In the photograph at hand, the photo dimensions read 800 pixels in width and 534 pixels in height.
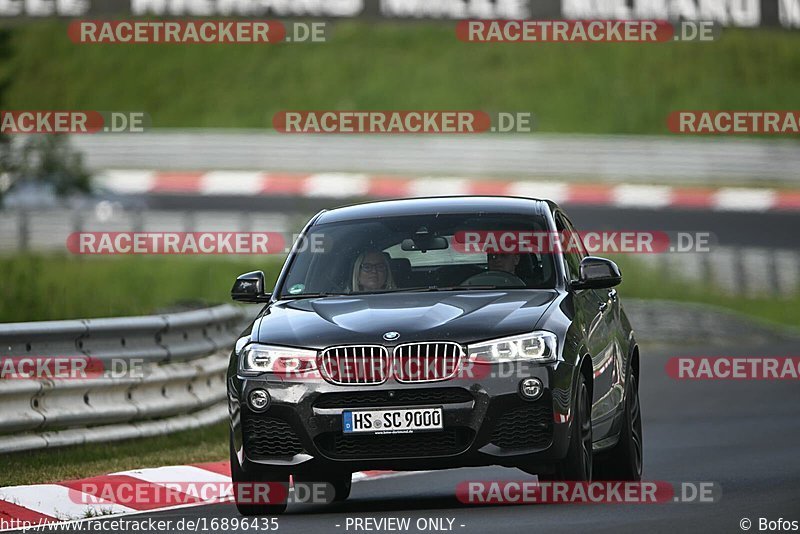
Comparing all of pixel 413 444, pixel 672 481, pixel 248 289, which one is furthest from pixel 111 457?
pixel 413 444

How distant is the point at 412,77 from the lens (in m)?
45.4

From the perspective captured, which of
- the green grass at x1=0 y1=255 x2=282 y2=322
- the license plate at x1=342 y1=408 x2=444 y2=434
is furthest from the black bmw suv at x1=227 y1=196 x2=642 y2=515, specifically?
the green grass at x1=0 y1=255 x2=282 y2=322

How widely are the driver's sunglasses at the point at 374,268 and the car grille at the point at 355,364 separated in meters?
1.15

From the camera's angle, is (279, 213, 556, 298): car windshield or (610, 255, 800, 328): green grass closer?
(279, 213, 556, 298): car windshield

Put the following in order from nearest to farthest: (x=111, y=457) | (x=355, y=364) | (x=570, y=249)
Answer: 1. (x=355, y=364)
2. (x=570, y=249)
3. (x=111, y=457)

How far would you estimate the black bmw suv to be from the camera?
9.73 m

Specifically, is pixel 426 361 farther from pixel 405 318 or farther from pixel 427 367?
pixel 405 318

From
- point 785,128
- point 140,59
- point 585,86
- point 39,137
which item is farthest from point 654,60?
point 39,137

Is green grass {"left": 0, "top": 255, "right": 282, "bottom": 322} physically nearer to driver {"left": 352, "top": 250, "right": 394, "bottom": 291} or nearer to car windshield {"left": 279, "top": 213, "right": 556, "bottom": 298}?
car windshield {"left": 279, "top": 213, "right": 556, "bottom": 298}

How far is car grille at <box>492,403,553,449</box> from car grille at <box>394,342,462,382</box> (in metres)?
0.37

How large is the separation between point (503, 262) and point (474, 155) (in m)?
28.9

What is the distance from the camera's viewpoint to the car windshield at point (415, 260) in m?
10.8

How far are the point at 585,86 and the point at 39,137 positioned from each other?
44.6 ft

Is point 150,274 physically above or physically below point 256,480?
above
